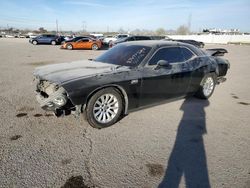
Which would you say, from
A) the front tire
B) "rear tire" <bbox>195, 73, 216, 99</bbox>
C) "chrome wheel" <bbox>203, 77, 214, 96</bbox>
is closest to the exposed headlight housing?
the front tire

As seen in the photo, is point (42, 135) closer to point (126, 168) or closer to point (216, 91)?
point (126, 168)

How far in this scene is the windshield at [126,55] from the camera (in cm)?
466

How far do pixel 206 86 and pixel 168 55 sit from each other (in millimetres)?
1842

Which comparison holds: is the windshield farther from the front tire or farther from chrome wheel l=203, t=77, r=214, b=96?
chrome wheel l=203, t=77, r=214, b=96

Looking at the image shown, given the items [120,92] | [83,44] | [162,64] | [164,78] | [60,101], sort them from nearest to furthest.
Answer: [60,101] → [120,92] → [162,64] → [164,78] → [83,44]

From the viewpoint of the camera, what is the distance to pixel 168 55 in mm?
5066

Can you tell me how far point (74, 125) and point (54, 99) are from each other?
73 centimetres

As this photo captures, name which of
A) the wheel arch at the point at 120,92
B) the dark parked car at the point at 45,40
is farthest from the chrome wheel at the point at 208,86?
the dark parked car at the point at 45,40

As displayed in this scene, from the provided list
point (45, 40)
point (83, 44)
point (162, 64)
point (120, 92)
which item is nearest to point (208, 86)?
point (162, 64)

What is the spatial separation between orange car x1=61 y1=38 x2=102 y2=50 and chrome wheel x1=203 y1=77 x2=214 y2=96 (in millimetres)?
18874

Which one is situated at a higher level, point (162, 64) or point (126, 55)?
point (126, 55)

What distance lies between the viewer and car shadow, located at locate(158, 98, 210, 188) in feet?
9.21

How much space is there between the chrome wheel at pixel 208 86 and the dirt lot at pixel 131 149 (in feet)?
2.84

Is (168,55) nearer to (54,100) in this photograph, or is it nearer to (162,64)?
(162,64)
